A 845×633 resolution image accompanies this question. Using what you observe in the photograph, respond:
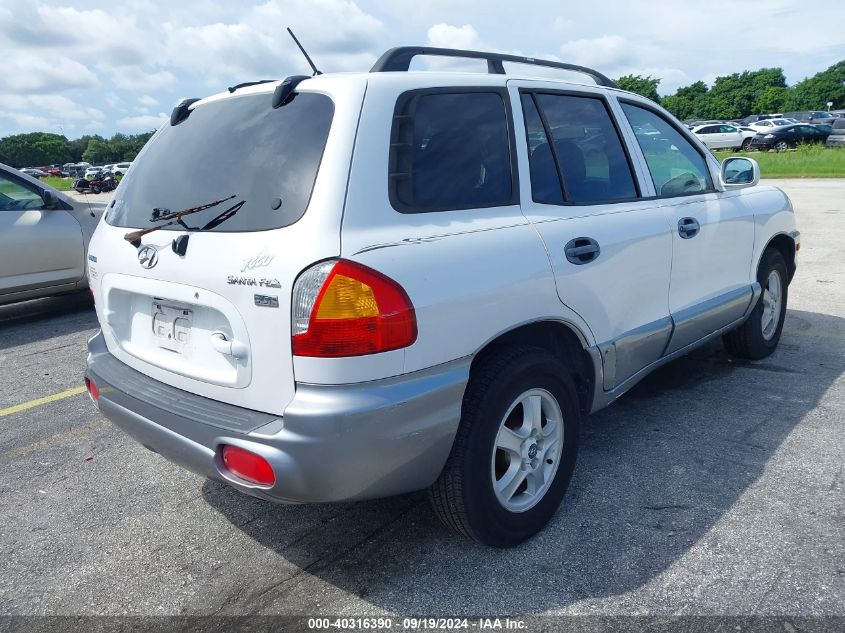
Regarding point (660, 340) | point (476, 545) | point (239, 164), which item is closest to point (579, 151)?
point (660, 340)

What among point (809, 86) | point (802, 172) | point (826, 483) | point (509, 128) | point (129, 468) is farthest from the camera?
point (809, 86)

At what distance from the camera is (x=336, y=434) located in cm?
218

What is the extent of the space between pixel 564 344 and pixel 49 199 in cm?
598

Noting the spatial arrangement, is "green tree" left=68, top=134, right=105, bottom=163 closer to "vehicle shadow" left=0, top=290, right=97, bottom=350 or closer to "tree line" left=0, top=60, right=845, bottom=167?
"tree line" left=0, top=60, right=845, bottom=167

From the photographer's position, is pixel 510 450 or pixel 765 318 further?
pixel 765 318

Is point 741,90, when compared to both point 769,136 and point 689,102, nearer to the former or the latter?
point 689,102

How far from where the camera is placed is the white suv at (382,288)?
7.36 feet

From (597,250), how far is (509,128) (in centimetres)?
64

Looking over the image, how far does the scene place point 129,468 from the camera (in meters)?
3.66

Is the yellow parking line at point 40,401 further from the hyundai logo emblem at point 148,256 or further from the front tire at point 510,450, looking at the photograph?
the front tire at point 510,450

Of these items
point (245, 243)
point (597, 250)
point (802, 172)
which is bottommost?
point (802, 172)

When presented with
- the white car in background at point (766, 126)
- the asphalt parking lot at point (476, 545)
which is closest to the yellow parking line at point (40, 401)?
the asphalt parking lot at point (476, 545)

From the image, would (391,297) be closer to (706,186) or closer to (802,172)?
(706,186)

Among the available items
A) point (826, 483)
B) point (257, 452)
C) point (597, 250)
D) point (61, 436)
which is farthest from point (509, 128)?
point (61, 436)
